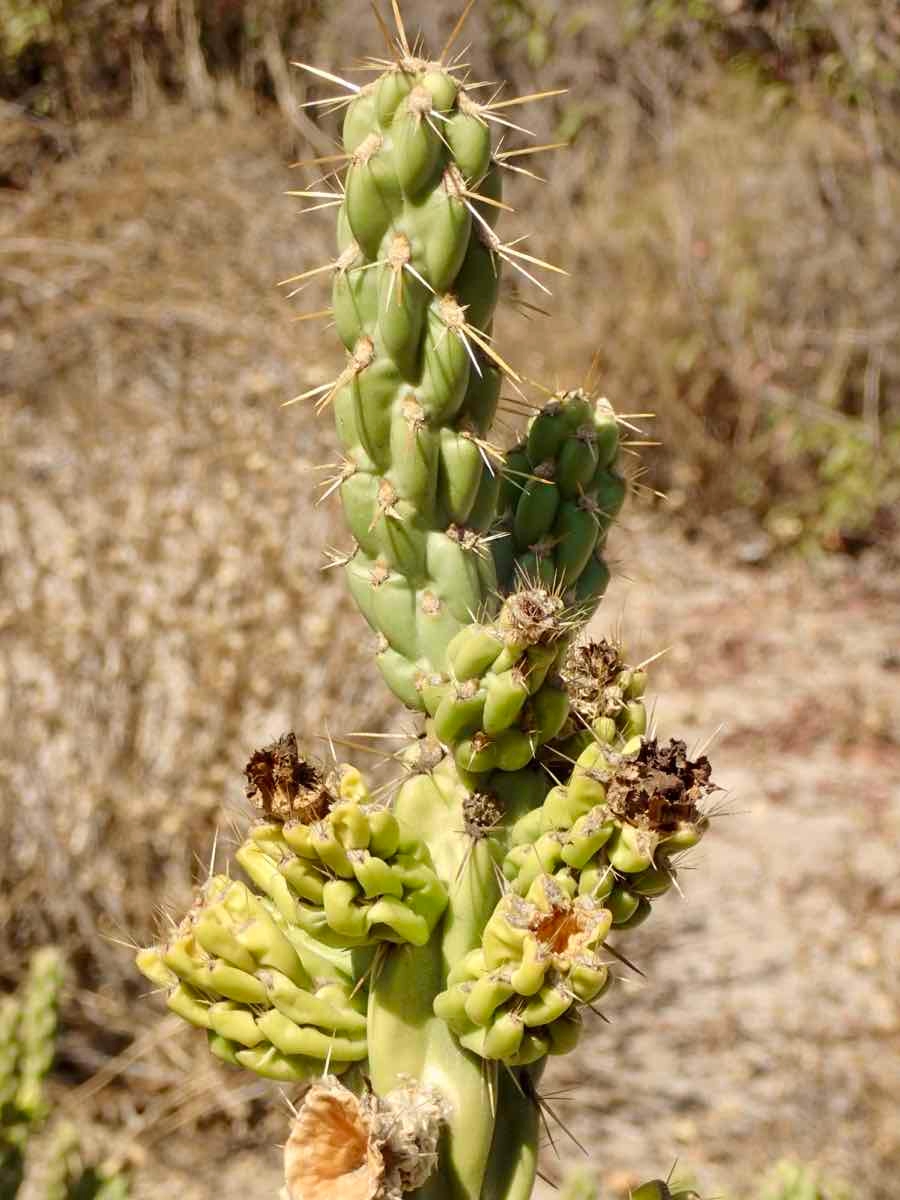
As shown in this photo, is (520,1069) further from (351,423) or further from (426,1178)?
(351,423)

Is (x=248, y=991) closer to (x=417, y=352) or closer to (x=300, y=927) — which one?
(x=300, y=927)

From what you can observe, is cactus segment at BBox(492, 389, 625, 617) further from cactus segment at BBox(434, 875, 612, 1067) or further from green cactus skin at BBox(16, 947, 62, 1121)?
green cactus skin at BBox(16, 947, 62, 1121)

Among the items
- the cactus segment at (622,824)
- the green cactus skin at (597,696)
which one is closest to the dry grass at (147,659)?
the green cactus skin at (597,696)

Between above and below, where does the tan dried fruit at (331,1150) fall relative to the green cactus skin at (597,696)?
below

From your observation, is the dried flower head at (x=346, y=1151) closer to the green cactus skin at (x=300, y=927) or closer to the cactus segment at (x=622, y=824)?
the green cactus skin at (x=300, y=927)

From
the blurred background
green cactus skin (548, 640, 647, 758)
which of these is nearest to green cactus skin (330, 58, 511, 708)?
green cactus skin (548, 640, 647, 758)
